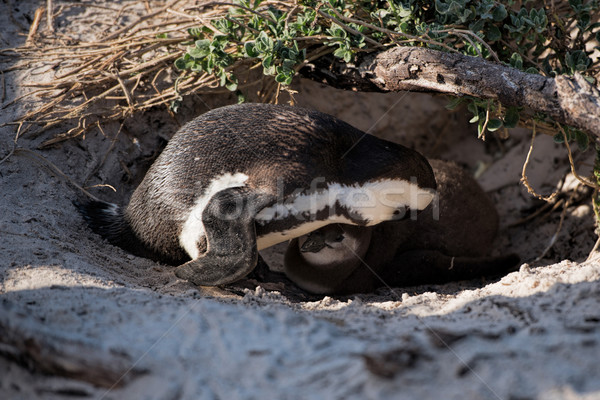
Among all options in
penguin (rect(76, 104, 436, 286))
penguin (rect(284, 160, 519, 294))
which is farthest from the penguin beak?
penguin (rect(76, 104, 436, 286))

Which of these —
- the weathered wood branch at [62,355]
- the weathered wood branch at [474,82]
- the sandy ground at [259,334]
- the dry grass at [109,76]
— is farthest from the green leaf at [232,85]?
the weathered wood branch at [62,355]

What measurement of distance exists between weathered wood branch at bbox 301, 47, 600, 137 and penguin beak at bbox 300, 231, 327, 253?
0.83 metres

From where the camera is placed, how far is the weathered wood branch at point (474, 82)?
2074 millimetres

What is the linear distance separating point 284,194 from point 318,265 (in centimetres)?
68

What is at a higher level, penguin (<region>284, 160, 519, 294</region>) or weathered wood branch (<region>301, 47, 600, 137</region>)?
weathered wood branch (<region>301, 47, 600, 137</region>)

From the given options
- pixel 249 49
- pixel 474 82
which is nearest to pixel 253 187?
pixel 249 49

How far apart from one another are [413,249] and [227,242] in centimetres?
135

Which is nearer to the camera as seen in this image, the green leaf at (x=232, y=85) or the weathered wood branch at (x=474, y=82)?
the weathered wood branch at (x=474, y=82)

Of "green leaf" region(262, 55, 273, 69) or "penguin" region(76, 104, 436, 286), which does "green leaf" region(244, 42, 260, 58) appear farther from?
"penguin" region(76, 104, 436, 286)

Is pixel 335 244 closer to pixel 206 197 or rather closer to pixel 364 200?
pixel 364 200

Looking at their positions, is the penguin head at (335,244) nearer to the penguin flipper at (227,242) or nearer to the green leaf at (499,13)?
the penguin flipper at (227,242)

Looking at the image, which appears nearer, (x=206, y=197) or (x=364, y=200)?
(x=206, y=197)

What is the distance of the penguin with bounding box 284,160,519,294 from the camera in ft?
→ 9.45

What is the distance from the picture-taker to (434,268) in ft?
10.2
